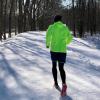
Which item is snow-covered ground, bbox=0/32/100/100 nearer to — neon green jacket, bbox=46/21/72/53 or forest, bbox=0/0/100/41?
neon green jacket, bbox=46/21/72/53

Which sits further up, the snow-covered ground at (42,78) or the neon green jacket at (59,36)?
the neon green jacket at (59,36)

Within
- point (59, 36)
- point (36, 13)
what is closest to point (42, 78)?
point (59, 36)

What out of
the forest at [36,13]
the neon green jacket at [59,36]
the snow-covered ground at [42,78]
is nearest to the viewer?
the snow-covered ground at [42,78]

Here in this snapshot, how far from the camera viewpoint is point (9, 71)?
11.4m

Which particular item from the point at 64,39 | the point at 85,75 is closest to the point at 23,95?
the point at 64,39

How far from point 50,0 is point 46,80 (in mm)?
56151

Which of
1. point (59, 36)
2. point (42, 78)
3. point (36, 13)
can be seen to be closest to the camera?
point (59, 36)

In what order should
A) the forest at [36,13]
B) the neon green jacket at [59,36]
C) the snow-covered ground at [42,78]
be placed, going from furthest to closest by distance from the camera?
the forest at [36,13] → the neon green jacket at [59,36] → the snow-covered ground at [42,78]

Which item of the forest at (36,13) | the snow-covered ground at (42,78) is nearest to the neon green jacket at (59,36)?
the snow-covered ground at (42,78)

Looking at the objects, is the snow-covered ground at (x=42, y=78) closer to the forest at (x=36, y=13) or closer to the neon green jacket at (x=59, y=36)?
the neon green jacket at (x=59, y=36)

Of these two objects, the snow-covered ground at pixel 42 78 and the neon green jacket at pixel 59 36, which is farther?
the neon green jacket at pixel 59 36

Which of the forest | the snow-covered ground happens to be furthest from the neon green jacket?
the forest

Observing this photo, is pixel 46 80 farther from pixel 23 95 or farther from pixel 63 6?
pixel 63 6

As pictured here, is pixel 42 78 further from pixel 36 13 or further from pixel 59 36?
pixel 36 13
